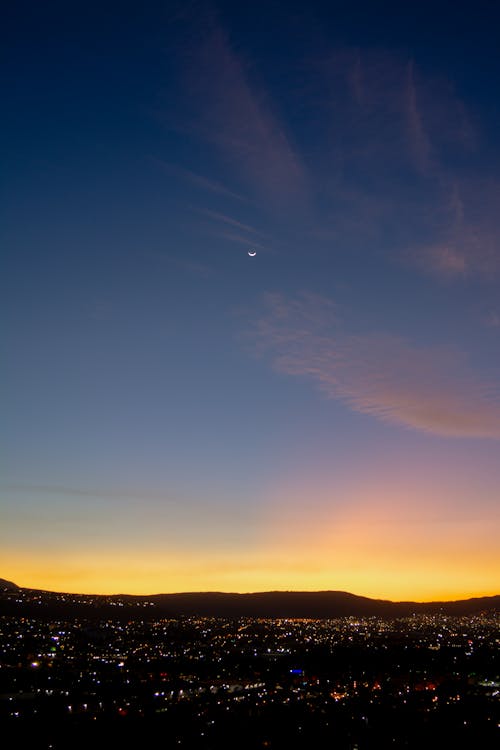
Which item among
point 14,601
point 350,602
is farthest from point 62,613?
point 350,602

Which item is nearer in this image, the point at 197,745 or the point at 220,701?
the point at 197,745

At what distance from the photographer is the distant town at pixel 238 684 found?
Answer: 45344 mm

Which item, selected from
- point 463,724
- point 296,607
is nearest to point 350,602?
point 296,607

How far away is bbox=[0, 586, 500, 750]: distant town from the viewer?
1785 inches

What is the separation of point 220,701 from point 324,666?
117ft

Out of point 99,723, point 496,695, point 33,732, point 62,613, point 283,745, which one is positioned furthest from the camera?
point 62,613

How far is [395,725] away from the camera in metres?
48.2

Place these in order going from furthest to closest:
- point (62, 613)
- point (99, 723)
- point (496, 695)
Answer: point (62, 613) < point (496, 695) < point (99, 723)

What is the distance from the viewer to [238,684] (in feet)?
242

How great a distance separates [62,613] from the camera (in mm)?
142750

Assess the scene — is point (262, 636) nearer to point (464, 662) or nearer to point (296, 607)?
point (464, 662)

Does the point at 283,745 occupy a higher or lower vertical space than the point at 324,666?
higher

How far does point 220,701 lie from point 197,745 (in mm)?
20835

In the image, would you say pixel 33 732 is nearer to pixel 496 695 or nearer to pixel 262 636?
pixel 496 695
